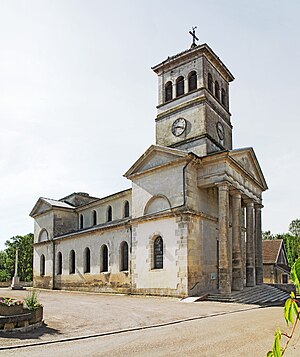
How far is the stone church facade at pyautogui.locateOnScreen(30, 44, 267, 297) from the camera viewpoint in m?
23.9

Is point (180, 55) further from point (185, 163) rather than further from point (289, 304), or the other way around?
point (289, 304)

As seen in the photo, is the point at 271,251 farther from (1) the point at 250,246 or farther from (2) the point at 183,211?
(2) the point at 183,211

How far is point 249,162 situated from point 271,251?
19707mm

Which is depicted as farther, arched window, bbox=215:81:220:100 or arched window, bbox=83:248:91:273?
arched window, bbox=83:248:91:273

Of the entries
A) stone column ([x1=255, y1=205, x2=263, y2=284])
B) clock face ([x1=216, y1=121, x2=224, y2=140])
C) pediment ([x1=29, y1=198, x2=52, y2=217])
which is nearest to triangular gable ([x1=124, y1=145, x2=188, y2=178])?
clock face ([x1=216, y1=121, x2=224, y2=140])

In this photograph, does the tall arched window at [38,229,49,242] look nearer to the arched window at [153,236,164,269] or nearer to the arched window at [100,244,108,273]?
the arched window at [100,244,108,273]

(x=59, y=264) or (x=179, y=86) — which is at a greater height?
(x=179, y=86)

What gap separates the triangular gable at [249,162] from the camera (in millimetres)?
26373

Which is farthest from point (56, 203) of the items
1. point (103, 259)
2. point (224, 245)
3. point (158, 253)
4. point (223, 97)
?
point (224, 245)

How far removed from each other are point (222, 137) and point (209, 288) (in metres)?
11.8

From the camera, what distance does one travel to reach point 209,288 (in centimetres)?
2459

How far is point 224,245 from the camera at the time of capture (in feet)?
76.0

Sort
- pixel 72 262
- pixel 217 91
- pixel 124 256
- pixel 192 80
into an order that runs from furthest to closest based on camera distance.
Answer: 1. pixel 72 262
2. pixel 217 91
3. pixel 192 80
4. pixel 124 256

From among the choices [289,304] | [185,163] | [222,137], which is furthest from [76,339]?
[222,137]
